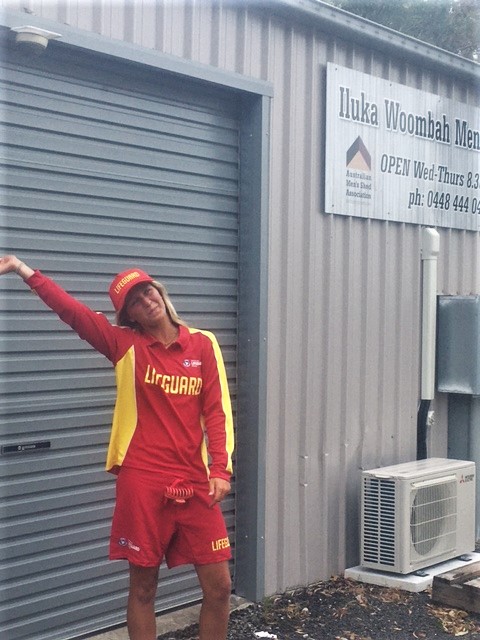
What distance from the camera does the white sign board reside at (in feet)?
23.8

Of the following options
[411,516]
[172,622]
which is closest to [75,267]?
[172,622]

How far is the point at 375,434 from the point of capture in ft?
25.2

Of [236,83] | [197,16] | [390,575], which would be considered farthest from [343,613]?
[197,16]

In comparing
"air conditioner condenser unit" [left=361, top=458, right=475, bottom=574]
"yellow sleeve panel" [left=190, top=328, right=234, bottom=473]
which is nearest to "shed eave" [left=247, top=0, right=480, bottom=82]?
"yellow sleeve panel" [left=190, top=328, right=234, bottom=473]

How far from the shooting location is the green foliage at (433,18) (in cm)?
1952

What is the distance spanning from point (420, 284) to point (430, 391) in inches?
34.3

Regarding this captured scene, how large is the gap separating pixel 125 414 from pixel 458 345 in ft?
13.9

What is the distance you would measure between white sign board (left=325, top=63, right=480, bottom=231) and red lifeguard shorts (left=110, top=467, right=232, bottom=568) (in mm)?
3054

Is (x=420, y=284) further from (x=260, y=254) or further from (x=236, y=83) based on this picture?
(x=236, y=83)

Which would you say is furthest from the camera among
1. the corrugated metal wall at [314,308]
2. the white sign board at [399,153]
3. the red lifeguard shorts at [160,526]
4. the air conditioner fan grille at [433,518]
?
the white sign board at [399,153]

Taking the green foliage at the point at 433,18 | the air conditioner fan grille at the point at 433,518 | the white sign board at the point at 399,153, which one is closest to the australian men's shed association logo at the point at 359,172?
the white sign board at the point at 399,153

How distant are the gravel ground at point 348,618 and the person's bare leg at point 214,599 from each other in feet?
3.57

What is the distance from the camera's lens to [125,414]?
478 cm

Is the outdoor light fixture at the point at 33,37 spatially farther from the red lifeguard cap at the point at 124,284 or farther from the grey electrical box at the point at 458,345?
the grey electrical box at the point at 458,345
